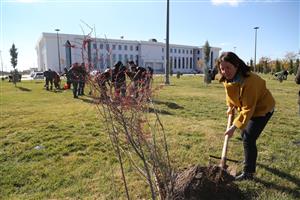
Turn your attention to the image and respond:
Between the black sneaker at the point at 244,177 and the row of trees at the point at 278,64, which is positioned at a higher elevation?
the row of trees at the point at 278,64

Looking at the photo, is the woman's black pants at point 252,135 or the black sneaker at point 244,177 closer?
the woman's black pants at point 252,135

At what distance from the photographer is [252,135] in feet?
12.3

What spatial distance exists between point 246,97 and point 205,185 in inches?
42.8

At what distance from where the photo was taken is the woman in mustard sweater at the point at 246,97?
11.2 ft

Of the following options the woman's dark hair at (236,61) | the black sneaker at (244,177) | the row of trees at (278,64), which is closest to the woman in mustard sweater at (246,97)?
the woman's dark hair at (236,61)

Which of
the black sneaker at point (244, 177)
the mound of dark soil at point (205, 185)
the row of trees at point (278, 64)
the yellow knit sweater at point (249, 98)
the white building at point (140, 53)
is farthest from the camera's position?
the white building at point (140, 53)

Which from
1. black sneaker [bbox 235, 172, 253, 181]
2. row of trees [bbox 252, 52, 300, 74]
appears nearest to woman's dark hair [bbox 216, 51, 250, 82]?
black sneaker [bbox 235, 172, 253, 181]

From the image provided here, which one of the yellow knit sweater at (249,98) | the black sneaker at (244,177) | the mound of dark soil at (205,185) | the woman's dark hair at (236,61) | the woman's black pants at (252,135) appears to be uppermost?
the woman's dark hair at (236,61)

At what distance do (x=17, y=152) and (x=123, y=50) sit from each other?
289 feet

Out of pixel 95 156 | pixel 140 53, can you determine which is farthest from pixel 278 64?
pixel 95 156

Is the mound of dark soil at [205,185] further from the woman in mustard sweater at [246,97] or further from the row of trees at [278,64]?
the row of trees at [278,64]

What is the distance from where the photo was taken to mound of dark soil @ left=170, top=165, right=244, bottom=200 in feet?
10.3

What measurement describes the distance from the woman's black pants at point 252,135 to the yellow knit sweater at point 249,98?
0.29 ft

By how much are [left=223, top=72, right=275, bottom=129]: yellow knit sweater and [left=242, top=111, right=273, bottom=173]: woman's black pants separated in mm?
88
